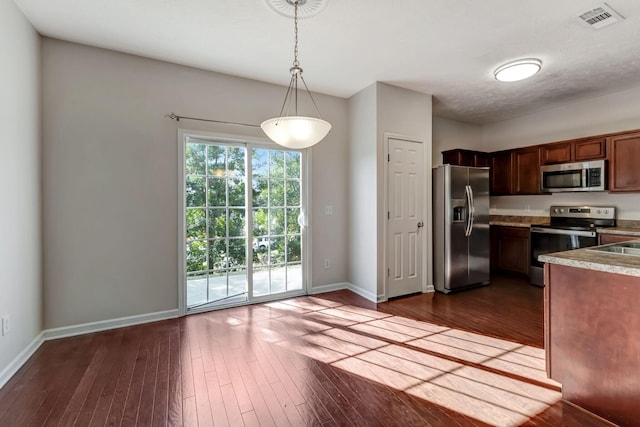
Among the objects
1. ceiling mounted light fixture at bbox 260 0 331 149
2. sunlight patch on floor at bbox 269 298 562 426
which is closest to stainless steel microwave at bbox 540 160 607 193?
sunlight patch on floor at bbox 269 298 562 426

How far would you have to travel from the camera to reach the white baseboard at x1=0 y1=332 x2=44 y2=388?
197 cm

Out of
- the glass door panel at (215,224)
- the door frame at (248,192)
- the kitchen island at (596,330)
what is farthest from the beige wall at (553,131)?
the glass door panel at (215,224)

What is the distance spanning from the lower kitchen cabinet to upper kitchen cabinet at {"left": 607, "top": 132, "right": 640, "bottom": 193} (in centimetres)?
116

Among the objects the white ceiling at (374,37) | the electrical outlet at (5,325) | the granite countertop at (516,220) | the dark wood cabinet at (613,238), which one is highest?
the white ceiling at (374,37)

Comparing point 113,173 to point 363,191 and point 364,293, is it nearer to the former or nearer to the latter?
point 363,191

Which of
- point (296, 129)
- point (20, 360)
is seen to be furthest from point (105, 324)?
point (296, 129)

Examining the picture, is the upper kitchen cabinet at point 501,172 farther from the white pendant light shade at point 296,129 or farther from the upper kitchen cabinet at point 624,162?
the white pendant light shade at point 296,129

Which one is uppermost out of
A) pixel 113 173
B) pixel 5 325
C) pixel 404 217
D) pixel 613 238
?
pixel 113 173

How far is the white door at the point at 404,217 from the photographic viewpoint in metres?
3.66

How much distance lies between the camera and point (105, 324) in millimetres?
2773

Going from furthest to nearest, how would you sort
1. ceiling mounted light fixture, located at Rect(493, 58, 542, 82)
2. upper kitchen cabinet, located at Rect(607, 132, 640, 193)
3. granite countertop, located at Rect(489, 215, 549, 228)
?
granite countertop, located at Rect(489, 215, 549, 228)
upper kitchen cabinet, located at Rect(607, 132, 640, 193)
ceiling mounted light fixture, located at Rect(493, 58, 542, 82)

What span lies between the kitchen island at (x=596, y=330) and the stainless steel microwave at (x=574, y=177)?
106 inches

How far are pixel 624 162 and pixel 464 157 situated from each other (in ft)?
6.04

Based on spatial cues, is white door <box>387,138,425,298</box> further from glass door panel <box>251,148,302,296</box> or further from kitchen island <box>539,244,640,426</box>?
kitchen island <box>539,244,640,426</box>
